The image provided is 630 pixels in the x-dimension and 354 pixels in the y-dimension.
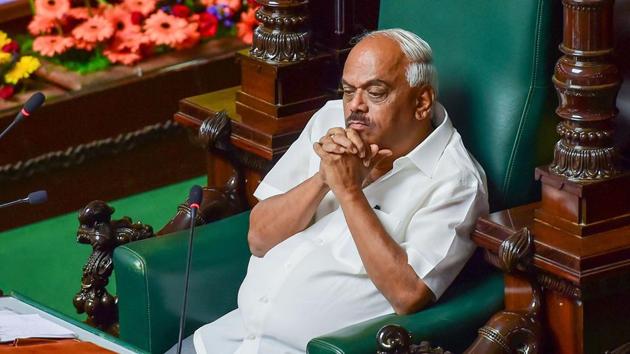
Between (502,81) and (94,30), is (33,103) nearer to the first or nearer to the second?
(502,81)

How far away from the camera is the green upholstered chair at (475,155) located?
123 inches

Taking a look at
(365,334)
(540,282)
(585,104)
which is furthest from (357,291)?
(585,104)

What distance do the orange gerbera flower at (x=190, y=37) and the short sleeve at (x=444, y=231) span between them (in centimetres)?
289

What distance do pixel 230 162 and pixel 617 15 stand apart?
118 centimetres

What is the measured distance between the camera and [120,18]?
5883mm

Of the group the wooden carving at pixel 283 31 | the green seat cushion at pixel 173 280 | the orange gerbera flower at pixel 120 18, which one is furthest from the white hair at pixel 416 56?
the orange gerbera flower at pixel 120 18

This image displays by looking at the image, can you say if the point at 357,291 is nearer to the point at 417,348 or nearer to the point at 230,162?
the point at 417,348

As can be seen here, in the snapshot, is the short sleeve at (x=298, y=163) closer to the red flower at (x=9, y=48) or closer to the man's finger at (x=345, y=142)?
the man's finger at (x=345, y=142)

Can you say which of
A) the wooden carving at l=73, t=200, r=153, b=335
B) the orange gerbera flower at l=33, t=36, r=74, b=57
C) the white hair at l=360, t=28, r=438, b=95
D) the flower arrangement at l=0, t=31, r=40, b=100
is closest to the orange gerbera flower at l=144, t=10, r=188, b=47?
the orange gerbera flower at l=33, t=36, r=74, b=57

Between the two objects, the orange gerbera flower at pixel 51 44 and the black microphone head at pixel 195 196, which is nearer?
the black microphone head at pixel 195 196

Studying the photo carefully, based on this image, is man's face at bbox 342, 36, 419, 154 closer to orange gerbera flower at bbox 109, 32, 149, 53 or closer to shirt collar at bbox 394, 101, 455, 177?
shirt collar at bbox 394, 101, 455, 177

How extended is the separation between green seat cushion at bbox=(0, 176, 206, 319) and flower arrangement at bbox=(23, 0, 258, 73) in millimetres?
562

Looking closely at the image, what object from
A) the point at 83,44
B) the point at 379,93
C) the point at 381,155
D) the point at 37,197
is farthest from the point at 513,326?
the point at 83,44

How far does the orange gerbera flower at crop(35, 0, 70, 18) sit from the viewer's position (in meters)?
5.79
